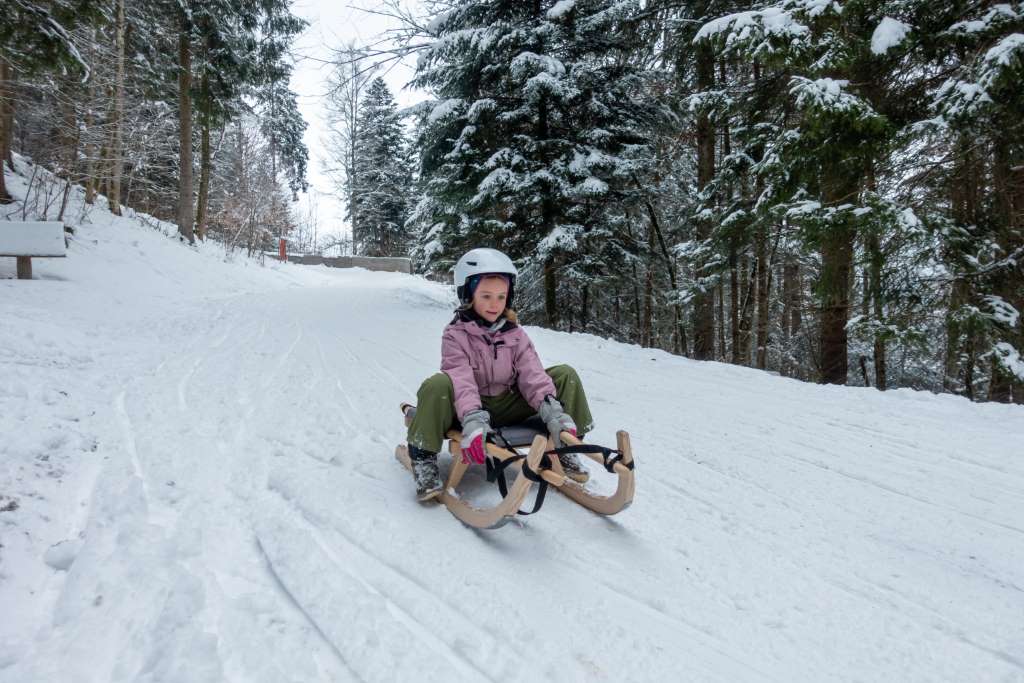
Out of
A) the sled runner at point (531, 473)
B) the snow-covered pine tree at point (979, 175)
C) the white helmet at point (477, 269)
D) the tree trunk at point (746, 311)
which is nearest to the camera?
the sled runner at point (531, 473)

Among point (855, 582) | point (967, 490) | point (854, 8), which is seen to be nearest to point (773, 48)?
point (854, 8)

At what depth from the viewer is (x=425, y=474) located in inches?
100

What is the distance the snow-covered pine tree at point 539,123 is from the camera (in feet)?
28.5

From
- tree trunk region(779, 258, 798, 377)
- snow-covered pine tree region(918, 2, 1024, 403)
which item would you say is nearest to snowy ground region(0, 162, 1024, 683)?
snow-covered pine tree region(918, 2, 1024, 403)

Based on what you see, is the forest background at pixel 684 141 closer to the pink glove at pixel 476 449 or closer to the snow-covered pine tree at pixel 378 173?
the pink glove at pixel 476 449

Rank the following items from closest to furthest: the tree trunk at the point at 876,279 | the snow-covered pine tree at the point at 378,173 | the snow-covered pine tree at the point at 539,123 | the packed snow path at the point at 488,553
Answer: the packed snow path at the point at 488,553, the tree trunk at the point at 876,279, the snow-covered pine tree at the point at 539,123, the snow-covered pine tree at the point at 378,173

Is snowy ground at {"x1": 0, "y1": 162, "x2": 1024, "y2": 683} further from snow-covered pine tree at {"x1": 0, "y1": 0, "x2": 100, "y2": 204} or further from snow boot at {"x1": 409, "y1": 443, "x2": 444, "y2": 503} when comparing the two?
snow-covered pine tree at {"x1": 0, "y1": 0, "x2": 100, "y2": 204}

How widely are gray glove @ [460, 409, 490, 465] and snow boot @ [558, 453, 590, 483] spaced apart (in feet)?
1.66

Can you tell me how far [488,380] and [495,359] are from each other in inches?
4.9

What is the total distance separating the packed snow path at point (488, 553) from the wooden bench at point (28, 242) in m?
4.79

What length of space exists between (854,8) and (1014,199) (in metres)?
2.89

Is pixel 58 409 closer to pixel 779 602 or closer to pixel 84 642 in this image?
pixel 84 642

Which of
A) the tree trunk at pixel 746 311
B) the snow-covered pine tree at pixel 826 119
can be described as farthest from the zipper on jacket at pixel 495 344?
the tree trunk at pixel 746 311

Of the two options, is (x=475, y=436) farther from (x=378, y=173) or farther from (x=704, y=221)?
(x=378, y=173)
